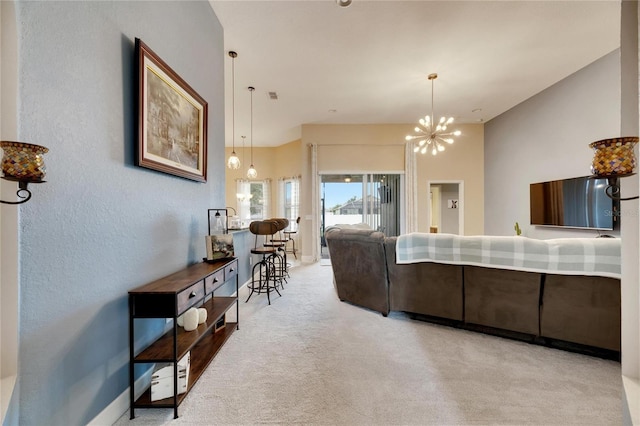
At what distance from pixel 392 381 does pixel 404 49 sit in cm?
383

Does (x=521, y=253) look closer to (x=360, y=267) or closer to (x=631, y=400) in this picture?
(x=631, y=400)

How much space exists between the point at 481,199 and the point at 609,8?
418cm

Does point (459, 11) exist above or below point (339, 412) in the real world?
above

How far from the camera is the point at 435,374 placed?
6.04 ft

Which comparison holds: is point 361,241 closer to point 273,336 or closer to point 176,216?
point 273,336

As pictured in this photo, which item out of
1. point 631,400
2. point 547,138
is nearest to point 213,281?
point 631,400

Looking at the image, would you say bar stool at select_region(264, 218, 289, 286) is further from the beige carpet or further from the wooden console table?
the wooden console table

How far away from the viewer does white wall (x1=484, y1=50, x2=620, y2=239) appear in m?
3.54

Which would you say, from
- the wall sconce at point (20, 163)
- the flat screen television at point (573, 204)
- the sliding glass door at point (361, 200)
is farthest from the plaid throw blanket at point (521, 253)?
the sliding glass door at point (361, 200)

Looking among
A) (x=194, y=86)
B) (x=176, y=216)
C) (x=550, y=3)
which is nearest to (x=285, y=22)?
(x=194, y=86)

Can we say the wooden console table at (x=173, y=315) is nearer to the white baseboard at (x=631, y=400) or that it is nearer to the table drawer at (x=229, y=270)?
the table drawer at (x=229, y=270)

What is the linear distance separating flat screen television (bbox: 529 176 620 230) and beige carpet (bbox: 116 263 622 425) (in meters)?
2.52

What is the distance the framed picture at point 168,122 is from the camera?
1.58 metres

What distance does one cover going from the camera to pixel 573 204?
3.94 meters
